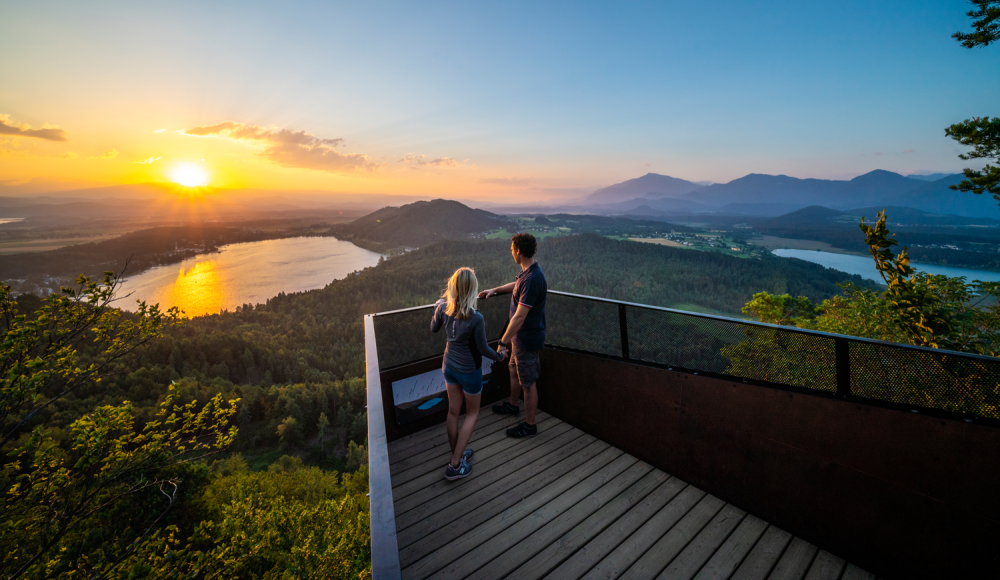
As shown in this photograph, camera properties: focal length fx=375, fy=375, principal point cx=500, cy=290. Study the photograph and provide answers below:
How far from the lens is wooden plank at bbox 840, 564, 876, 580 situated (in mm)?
2373

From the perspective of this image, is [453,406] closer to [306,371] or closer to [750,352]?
[750,352]

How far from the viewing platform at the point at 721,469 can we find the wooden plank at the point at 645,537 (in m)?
0.01

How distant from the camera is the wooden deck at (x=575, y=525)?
7.95 feet

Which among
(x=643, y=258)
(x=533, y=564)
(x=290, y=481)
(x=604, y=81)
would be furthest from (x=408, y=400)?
(x=643, y=258)

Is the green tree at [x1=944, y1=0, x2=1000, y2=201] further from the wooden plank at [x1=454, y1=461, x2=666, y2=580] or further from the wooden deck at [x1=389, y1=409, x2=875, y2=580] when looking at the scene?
the wooden plank at [x1=454, y1=461, x2=666, y2=580]

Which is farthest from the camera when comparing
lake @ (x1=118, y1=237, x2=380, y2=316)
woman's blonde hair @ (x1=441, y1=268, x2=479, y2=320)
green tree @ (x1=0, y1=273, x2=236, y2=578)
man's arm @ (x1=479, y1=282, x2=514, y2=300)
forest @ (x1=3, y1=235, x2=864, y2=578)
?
lake @ (x1=118, y1=237, x2=380, y2=316)

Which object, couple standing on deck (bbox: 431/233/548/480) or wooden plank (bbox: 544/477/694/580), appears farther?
couple standing on deck (bbox: 431/233/548/480)

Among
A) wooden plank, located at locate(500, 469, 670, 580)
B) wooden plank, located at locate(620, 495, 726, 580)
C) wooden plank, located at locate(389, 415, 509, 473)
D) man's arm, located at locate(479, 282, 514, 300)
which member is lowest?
wooden plank, located at locate(620, 495, 726, 580)

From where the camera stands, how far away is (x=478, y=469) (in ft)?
11.1

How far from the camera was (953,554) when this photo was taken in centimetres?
212

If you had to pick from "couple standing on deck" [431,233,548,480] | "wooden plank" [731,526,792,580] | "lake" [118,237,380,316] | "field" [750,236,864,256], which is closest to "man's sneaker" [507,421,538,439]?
"couple standing on deck" [431,233,548,480]

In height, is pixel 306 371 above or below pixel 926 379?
below

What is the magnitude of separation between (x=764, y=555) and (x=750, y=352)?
4.63 ft

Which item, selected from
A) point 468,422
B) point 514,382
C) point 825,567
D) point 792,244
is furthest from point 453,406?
point 792,244
